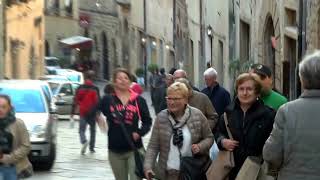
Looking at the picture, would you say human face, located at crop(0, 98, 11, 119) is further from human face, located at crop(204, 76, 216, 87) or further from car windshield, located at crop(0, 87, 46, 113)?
car windshield, located at crop(0, 87, 46, 113)

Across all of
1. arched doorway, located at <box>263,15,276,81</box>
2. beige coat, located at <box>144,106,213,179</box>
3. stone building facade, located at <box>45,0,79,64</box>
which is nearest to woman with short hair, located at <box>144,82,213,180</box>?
beige coat, located at <box>144,106,213,179</box>

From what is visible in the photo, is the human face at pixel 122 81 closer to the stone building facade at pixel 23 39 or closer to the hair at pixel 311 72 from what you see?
the hair at pixel 311 72

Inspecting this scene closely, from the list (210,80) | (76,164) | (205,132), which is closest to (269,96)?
Result: (205,132)

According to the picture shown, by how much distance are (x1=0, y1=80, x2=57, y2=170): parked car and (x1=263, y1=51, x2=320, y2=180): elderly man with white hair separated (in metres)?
9.99

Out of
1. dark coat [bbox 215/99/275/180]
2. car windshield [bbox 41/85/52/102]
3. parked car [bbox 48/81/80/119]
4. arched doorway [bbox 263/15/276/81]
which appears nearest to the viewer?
dark coat [bbox 215/99/275/180]

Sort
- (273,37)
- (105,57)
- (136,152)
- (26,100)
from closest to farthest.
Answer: (136,152) < (26,100) < (273,37) < (105,57)

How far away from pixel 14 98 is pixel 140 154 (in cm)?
697

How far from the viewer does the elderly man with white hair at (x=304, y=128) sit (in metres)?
5.28

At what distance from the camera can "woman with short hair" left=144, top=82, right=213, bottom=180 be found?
7738mm

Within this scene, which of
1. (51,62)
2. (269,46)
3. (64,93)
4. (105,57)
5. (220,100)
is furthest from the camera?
(105,57)

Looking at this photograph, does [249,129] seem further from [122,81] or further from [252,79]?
[122,81]

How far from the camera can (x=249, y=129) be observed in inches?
273

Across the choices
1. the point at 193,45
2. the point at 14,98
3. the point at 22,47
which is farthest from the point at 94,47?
the point at 14,98

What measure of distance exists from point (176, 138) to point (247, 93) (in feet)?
3.11
